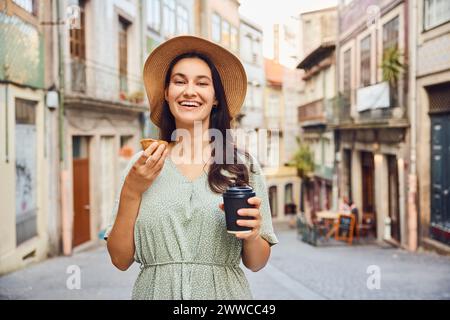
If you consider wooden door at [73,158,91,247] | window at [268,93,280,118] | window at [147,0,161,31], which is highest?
window at [147,0,161,31]

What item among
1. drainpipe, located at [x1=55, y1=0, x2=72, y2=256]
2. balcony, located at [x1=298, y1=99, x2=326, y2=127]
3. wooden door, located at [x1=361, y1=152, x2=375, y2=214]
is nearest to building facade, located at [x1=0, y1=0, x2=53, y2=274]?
drainpipe, located at [x1=55, y1=0, x2=72, y2=256]

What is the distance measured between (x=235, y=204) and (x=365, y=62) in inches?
140

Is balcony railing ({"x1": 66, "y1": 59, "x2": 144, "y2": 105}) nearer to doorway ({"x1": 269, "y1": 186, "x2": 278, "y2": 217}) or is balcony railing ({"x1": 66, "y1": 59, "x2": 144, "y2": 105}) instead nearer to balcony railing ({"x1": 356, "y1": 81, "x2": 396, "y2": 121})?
doorway ({"x1": 269, "y1": 186, "x2": 278, "y2": 217})

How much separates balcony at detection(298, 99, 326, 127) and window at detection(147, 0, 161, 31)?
124cm

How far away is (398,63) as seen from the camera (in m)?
4.45

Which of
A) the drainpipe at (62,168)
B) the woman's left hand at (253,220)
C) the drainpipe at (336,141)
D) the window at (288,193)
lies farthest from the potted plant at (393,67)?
the woman's left hand at (253,220)

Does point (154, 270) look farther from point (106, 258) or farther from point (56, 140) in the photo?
point (56, 140)

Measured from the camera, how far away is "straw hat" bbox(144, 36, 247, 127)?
155 cm

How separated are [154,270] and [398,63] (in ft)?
11.2

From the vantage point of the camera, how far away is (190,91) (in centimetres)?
151

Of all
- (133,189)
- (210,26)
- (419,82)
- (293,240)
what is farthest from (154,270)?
(293,240)

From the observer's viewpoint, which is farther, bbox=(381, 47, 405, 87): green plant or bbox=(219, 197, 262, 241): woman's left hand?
bbox=(381, 47, 405, 87): green plant

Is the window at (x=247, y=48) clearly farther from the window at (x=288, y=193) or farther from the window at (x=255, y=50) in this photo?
the window at (x=288, y=193)

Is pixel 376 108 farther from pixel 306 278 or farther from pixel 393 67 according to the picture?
pixel 306 278
